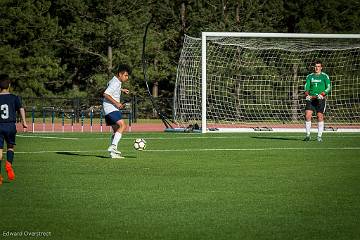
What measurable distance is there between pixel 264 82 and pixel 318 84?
1747 centimetres

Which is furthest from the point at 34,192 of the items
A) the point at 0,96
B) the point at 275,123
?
the point at 275,123

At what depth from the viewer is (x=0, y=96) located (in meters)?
15.1

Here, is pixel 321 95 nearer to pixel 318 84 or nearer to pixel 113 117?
pixel 318 84

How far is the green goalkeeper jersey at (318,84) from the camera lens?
84.4 ft

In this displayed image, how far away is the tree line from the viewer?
51500mm

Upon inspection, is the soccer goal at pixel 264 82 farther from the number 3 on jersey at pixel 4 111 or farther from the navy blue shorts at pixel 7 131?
the number 3 on jersey at pixel 4 111

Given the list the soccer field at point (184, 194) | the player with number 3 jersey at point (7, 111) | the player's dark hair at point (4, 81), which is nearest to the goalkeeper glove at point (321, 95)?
the soccer field at point (184, 194)

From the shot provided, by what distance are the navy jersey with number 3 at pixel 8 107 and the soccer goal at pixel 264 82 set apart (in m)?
19.0

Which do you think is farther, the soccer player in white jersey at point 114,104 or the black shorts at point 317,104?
the black shorts at point 317,104

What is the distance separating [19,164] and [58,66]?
35.2 metres

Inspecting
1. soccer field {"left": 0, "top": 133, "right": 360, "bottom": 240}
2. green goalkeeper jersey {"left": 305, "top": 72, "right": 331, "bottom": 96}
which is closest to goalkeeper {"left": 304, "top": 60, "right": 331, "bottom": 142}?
green goalkeeper jersey {"left": 305, "top": 72, "right": 331, "bottom": 96}

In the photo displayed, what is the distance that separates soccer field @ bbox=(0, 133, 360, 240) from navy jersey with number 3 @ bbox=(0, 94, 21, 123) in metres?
0.98

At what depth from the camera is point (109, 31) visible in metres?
53.3

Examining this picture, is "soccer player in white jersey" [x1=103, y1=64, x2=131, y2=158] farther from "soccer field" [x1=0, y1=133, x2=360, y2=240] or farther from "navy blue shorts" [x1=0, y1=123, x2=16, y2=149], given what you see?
"navy blue shorts" [x1=0, y1=123, x2=16, y2=149]
